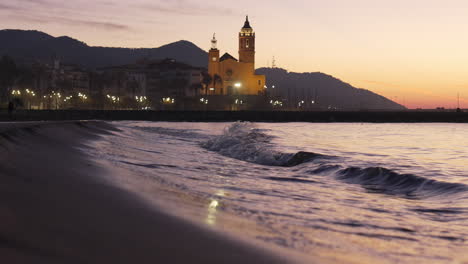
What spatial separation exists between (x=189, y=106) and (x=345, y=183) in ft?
491

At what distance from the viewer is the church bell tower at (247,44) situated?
181 m

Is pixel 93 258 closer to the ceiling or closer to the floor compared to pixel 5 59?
closer to the floor

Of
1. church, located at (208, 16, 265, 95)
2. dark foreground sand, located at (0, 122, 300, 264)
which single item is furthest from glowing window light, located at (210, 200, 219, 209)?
church, located at (208, 16, 265, 95)

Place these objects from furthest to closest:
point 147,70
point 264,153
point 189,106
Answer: point 147,70 → point 189,106 → point 264,153

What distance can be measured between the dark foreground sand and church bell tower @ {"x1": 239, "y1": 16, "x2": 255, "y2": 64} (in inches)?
6974

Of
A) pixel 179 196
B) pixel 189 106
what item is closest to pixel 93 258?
pixel 179 196

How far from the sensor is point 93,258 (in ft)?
11.6

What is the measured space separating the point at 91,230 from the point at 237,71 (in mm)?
177324

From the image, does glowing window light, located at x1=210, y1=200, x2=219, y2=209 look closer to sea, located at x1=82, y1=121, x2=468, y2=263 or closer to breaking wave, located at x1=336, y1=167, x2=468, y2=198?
sea, located at x1=82, y1=121, x2=468, y2=263

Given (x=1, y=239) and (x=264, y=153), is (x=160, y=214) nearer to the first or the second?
(x=1, y=239)

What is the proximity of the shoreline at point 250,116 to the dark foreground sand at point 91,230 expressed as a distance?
8024 cm

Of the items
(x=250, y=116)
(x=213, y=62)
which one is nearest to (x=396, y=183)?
(x=250, y=116)

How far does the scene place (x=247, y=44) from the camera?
597ft

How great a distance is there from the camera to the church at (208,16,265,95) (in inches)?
7023
